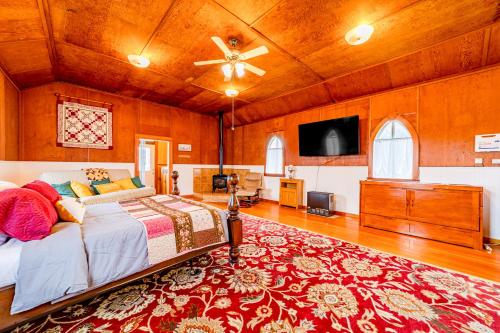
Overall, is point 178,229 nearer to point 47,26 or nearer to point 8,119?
point 47,26

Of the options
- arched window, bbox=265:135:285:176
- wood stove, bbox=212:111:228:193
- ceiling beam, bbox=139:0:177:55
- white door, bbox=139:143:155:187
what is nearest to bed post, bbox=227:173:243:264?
ceiling beam, bbox=139:0:177:55

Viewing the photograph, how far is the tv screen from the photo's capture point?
4.51 meters

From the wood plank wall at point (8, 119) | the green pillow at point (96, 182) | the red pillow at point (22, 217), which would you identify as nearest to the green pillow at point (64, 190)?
the green pillow at point (96, 182)

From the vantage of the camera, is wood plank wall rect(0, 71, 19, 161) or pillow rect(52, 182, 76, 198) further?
pillow rect(52, 182, 76, 198)

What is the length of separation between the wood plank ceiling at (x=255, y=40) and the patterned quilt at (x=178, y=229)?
246 cm

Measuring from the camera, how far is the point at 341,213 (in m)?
4.77

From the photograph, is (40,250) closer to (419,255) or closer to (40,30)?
(40,30)

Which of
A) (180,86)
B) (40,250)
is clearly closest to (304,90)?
(180,86)

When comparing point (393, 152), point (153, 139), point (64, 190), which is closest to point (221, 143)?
point (153, 139)

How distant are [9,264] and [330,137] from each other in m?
5.23

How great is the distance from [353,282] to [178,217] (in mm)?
1899

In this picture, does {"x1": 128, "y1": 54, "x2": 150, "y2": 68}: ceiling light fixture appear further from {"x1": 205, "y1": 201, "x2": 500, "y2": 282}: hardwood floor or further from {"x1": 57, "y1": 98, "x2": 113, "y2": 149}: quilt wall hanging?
{"x1": 205, "y1": 201, "x2": 500, "y2": 282}: hardwood floor

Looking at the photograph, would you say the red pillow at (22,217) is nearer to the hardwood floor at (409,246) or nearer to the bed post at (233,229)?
the bed post at (233,229)

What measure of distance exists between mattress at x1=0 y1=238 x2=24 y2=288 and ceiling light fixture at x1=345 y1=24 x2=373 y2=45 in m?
3.89
